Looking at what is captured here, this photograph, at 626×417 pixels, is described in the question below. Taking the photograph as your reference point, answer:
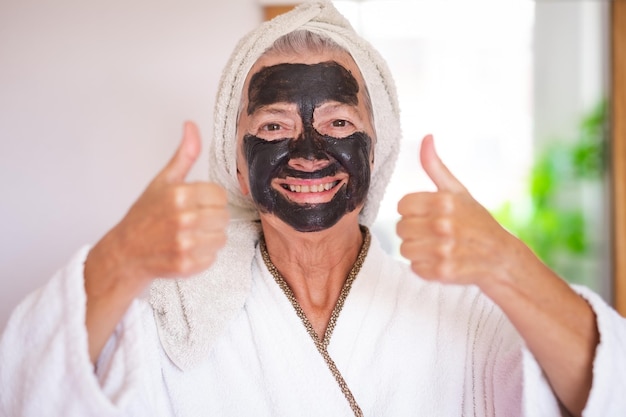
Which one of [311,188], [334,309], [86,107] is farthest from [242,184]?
[86,107]

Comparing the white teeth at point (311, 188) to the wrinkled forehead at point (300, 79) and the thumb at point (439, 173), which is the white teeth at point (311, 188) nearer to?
the wrinkled forehead at point (300, 79)

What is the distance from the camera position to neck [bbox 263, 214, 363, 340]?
1382mm

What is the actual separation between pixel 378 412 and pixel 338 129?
24.9 inches

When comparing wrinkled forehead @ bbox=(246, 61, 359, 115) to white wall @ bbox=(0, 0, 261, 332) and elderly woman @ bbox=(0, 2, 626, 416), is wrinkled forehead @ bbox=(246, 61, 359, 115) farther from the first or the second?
white wall @ bbox=(0, 0, 261, 332)

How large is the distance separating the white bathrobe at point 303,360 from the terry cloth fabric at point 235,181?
0.14 feet

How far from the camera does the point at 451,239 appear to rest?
3.17 feet

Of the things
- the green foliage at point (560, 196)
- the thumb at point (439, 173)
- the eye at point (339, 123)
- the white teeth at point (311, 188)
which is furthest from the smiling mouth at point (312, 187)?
the green foliage at point (560, 196)

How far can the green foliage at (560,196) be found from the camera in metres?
2.61

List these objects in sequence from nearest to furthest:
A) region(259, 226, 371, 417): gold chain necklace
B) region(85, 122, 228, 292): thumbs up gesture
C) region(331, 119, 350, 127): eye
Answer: region(85, 122, 228, 292): thumbs up gesture < region(259, 226, 371, 417): gold chain necklace < region(331, 119, 350, 127): eye

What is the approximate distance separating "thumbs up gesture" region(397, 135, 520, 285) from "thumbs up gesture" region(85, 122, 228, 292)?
322mm

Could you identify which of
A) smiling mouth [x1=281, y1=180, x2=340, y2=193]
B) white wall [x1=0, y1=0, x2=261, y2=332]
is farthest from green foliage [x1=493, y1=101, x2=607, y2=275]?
smiling mouth [x1=281, y1=180, x2=340, y2=193]

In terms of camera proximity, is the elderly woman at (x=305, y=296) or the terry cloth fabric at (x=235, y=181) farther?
the terry cloth fabric at (x=235, y=181)

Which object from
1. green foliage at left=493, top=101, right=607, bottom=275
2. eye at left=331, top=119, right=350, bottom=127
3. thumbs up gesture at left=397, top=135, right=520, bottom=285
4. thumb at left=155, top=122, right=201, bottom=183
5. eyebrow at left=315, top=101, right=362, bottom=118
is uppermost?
eyebrow at left=315, top=101, right=362, bottom=118


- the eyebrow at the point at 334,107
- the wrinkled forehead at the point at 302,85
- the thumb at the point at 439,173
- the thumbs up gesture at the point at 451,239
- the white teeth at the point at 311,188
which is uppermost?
the wrinkled forehead at the point at 302,85
